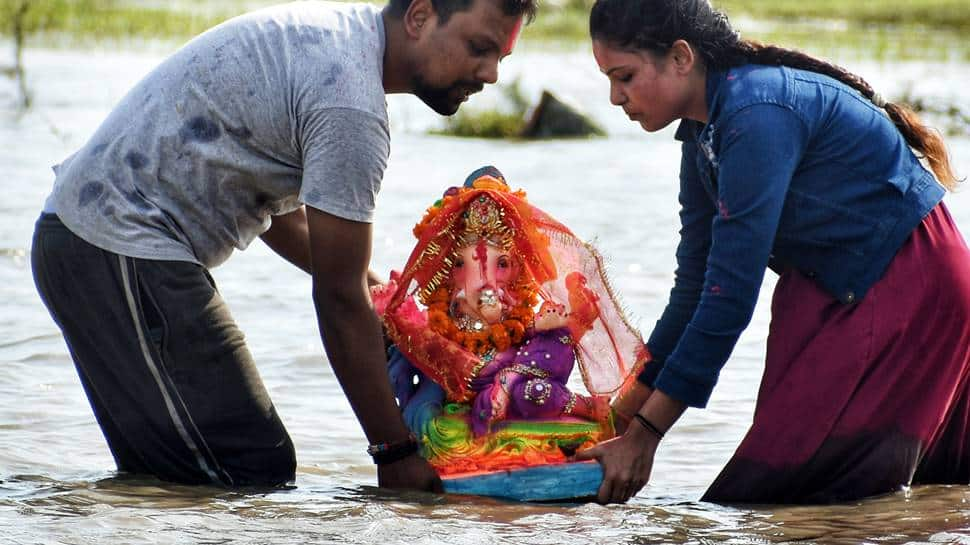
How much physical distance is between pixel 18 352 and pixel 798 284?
3700 millimetres

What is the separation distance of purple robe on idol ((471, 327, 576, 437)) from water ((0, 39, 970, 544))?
0.26 metres

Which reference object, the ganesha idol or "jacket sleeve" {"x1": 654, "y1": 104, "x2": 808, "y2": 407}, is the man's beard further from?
"jacket sleeve" {"x1": 654, "y1": 104, "x2": 808, "y2": 407}

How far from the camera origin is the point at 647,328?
23.5ft

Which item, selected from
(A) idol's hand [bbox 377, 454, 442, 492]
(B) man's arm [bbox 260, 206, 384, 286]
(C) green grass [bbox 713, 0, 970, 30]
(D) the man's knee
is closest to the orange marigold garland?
(A) idol's hand [bbox 377, 454, 442, 492]

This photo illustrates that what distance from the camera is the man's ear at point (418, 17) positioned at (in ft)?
13.3

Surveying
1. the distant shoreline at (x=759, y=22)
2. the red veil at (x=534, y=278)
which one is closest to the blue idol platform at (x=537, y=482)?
the red veil at (x=534, y=278)

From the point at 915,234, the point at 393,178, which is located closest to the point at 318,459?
the point at 915,234

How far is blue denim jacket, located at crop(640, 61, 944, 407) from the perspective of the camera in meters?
3.81

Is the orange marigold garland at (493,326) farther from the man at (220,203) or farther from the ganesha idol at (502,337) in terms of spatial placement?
the man at (220,203)

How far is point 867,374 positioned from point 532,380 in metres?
0.92

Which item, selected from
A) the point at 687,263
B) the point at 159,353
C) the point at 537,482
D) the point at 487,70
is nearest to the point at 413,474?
the point at 537,482

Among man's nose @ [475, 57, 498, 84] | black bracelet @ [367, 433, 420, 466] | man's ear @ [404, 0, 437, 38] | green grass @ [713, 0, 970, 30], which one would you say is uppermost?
green grass @ [713, 0, 970, 30]

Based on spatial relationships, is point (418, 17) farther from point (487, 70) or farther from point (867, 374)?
point (867, 374)

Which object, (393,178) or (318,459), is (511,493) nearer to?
(318,459)
